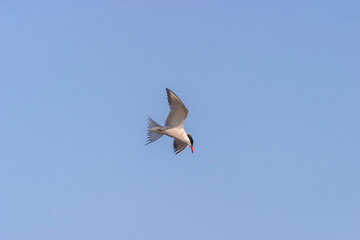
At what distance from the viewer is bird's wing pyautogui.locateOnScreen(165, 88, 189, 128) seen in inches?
1260

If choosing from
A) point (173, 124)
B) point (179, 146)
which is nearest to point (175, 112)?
point (173, 124)

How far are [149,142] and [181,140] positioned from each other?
1.96 meters

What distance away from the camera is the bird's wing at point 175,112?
32000mm

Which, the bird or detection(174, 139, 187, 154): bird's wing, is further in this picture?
detection(174, 139, 187, 154): bird's wing

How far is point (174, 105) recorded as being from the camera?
1271 inches

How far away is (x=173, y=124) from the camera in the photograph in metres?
33.2

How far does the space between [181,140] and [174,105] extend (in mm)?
2151

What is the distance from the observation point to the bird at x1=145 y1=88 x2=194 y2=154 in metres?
32.2

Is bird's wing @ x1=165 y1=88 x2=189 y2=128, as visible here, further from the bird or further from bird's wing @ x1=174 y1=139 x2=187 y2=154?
bird's wing @ x1=174 y1=139 x2=187 y2=154

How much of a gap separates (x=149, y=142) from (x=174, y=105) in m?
1.99

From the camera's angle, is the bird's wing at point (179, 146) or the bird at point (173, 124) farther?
the bird's wing at point (179, 146)

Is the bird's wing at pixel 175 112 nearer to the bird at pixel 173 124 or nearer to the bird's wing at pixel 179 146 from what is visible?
the bird at pixel 173 124

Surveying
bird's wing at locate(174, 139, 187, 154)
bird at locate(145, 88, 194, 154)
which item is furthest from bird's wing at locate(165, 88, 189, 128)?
bird's wing at locate(174, 139, 187, 154)

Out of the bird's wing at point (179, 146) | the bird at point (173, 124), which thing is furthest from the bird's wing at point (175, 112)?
the bird's wing at point (179, 146)
